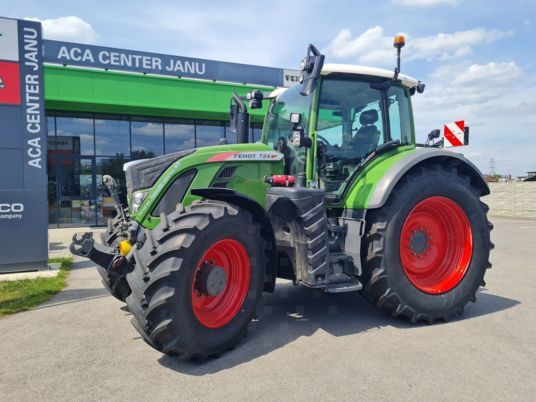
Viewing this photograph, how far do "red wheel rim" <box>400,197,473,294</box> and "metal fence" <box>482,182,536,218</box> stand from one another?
54.4 ft

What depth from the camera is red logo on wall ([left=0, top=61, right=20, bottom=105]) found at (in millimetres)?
6195

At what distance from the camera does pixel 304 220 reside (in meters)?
3.96

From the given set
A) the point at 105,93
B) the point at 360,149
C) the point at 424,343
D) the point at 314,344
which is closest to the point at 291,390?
the point at 314,344

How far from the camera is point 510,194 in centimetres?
1958

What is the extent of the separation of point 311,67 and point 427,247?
7.81 ft

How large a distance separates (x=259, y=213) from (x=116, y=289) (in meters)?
1.93

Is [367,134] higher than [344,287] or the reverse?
higher

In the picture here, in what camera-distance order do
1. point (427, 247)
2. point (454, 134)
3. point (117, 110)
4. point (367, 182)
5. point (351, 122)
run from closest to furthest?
point (367, 182)
point (427, 247)
point (351, 122)
point (454, 134)
point (117, 110)

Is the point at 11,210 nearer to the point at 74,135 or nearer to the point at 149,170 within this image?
the point at 149,170

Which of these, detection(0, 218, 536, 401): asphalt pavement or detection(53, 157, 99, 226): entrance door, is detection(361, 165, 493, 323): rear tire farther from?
detection(53, 157, 99, 226): entrance door

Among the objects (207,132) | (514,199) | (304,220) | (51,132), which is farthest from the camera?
(514,199)

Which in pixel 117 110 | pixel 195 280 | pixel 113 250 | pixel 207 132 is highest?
pixel 117 110

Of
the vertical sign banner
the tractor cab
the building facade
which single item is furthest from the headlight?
the building facade

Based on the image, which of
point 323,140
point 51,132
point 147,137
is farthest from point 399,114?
point 51,132
